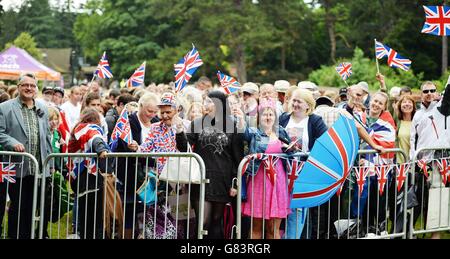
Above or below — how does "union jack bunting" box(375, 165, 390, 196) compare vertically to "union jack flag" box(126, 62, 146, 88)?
below

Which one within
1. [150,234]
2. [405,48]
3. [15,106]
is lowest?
[150,234]

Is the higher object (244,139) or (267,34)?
(267,34)

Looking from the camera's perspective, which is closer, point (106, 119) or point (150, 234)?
point (150, 234)

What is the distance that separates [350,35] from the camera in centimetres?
6438

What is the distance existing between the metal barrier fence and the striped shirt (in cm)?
237

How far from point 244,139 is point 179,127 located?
72cm

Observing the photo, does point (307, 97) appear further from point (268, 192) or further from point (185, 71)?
point (185, 71)

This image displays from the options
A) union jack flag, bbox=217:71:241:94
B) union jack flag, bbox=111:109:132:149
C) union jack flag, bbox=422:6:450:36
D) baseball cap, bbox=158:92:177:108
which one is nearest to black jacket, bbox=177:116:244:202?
baseball cap, bbox=158:92:177:108

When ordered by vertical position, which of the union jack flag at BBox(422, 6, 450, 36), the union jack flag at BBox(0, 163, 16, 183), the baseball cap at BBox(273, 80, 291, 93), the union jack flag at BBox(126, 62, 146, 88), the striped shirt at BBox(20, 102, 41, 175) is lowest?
the union jack flag at BBox(0, 163, 16, 183)

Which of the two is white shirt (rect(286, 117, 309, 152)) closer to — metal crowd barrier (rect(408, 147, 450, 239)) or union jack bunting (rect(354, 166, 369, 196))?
union jack bunting (rect(354, 166, 369, 196))

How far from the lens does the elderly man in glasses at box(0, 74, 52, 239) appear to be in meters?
8.81
